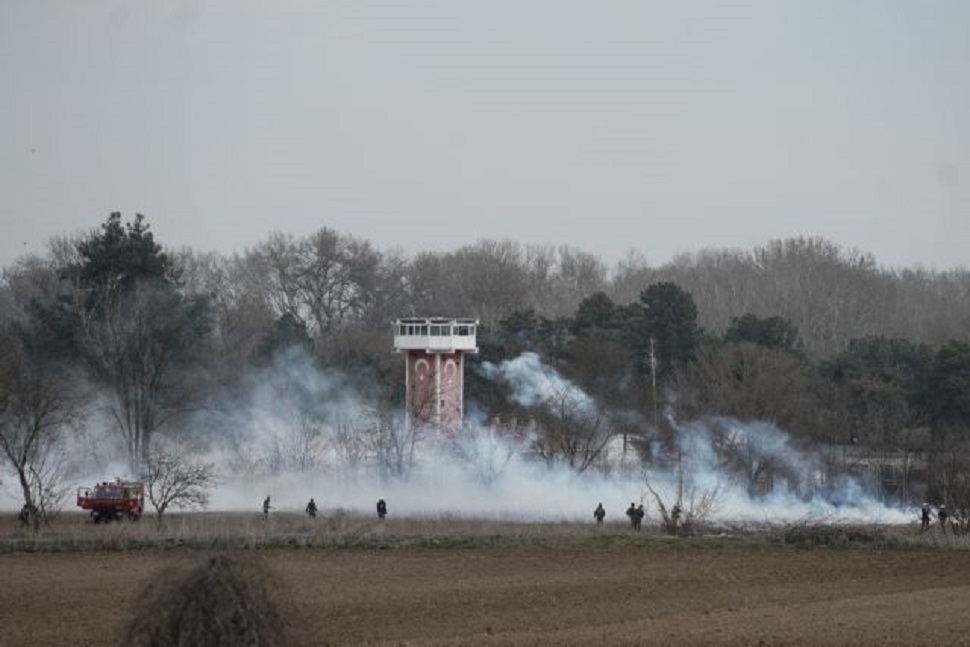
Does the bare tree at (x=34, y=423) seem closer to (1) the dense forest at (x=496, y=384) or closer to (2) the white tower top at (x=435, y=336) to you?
(1) the dense forest at (x=496, y=384)

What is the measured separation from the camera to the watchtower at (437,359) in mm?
69375

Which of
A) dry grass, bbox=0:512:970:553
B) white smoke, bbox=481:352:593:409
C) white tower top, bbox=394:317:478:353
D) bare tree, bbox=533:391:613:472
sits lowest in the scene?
dry grass, bbox=0:512:970:553

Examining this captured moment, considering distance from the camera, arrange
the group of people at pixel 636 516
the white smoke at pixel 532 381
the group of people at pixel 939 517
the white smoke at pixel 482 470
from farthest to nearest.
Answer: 1. the white smoke at pixel 532 381
2. the white smoke at pixel 482 470
3. the group of people at pixel 636 516
4. the group of people at pixel 939 517

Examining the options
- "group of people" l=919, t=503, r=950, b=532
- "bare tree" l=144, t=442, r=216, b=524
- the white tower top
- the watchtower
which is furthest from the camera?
the white tower top

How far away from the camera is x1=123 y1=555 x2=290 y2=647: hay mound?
22.2m

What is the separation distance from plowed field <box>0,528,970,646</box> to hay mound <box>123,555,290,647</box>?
0.56 metres

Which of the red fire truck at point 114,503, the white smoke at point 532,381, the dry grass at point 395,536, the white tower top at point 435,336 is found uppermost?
the white tower top at point 435,336

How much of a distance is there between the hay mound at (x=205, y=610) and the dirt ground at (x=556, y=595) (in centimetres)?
44

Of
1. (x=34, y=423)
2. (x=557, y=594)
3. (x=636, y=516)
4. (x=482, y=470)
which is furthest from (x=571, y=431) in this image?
(x=557, y=594)

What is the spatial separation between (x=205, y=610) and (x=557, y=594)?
15619 millimetres

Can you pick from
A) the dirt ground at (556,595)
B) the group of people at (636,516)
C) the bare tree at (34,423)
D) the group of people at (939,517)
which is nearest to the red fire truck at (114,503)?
the bare tree at (34,423)

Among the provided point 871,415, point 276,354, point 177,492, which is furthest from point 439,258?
point 177,492

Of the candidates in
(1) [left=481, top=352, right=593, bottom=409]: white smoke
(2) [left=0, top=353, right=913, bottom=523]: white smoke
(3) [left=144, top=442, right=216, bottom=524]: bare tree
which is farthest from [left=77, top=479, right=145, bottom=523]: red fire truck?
(1) [left=481, top=352, right=593, bottom=409]: white smoke

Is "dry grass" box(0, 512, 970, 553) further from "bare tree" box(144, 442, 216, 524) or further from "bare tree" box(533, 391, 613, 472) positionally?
"bare tree" box(533, 391, 613, 472)
